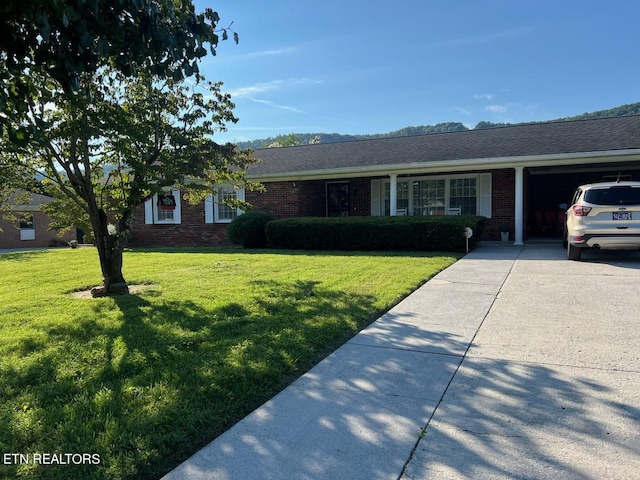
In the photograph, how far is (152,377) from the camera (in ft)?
11.8

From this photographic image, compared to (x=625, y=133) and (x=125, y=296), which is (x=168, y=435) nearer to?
(x=125, y=296)

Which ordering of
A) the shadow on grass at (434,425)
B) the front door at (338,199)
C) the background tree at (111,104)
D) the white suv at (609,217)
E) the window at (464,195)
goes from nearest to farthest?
the shadow on grass at (434,425), the background tree at (111,104), the white suv at (609,217), the window at (464,195), the front door at (338,199)

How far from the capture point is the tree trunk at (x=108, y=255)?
24.2ft

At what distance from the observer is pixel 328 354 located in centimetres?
420

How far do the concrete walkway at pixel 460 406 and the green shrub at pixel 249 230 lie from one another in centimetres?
990

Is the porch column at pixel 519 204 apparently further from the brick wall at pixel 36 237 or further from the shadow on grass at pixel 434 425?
the brick wall at pixel 36 237

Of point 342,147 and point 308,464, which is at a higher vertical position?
point 342,147

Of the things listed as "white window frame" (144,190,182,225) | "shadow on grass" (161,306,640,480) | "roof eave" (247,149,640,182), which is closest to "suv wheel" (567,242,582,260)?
"roof eave" (247,149,640,182)

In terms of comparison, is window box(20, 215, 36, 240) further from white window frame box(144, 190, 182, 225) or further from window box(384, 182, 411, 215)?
window box(384, 182, 411, 215)

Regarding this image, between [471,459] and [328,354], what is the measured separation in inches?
74.5

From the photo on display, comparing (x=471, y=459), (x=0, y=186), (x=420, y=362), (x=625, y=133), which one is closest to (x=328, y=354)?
(x=420, y=362)

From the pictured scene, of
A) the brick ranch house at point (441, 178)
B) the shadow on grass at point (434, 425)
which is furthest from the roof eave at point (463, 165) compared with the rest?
the shadow on grass at point (434, 425)

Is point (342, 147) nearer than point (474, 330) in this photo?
No

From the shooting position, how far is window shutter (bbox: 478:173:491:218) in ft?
50.3
